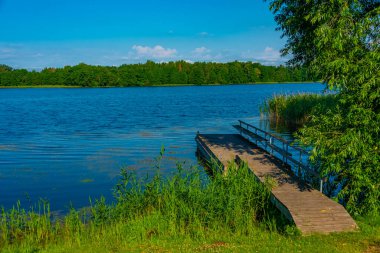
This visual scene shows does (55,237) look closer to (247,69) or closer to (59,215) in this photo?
(59,215)

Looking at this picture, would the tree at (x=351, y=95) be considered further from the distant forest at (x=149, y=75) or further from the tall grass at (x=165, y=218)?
the distant forest at (x=149, y=75)

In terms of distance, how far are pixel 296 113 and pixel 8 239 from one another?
2955 cm

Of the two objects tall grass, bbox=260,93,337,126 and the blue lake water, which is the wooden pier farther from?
tall grass, bbox=260,93,337,126

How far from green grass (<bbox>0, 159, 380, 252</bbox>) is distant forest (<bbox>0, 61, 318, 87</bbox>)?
483 feet

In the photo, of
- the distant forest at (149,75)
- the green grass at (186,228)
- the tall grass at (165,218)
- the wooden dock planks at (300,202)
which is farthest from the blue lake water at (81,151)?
the distant forest at (149,75)

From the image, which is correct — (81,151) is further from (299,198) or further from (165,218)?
(299,198)

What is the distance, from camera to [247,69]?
185 metres

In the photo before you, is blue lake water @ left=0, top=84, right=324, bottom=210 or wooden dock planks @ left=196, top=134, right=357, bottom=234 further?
blue lake water @ left=0, top=84, right=324, bottom=210

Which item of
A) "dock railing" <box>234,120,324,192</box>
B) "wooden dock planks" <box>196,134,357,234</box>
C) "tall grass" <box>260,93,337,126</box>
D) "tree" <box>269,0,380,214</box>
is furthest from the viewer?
"tall grass" <box>260,93,337,126</box>

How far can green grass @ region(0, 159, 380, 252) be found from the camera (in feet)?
29.8

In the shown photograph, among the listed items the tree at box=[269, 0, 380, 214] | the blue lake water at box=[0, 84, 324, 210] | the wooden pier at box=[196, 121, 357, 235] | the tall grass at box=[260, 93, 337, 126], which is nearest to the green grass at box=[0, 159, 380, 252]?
the wooden pier at box=[196, 121, 357, 235]

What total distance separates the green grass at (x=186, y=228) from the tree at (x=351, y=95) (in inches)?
48.7

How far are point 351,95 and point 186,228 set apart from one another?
6.00m

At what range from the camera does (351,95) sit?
11.2 metres
